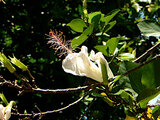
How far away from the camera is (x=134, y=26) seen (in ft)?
6.13

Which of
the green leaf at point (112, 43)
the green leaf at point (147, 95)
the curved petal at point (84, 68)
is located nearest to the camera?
the green leaf at point (147, 95)

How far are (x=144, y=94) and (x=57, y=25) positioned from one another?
1.37m

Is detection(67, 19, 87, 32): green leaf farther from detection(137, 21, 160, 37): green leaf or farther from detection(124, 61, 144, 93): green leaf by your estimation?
detection(124, 61, 144, 93): green leaf

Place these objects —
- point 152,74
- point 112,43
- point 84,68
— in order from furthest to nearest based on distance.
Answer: point 112,43, point 84,68, point 152,74

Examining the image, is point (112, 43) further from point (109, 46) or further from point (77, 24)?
point (77, 24)

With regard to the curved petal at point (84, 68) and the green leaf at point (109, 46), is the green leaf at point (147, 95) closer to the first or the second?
the curved petal at point (84, 68)

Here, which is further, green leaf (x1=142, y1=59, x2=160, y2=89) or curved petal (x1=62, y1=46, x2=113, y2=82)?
curved petal (x1=62, y1=46, x2=113, y2=82)

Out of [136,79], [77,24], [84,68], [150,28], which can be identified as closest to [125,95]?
[136,79]

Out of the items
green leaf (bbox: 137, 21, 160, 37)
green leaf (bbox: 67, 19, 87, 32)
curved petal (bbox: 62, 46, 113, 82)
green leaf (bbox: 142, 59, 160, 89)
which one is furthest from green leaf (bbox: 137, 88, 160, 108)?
green leaf (bbox: 67, 19, 87, 32)

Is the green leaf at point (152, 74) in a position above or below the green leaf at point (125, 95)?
above

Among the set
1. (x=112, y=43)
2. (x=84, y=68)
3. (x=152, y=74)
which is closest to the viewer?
(x=152, y=74)

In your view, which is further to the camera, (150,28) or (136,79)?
(150,28)

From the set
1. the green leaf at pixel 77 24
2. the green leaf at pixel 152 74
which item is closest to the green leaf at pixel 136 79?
the green leaf at pixel 152 74

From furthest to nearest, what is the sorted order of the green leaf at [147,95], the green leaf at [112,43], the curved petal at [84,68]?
the green leaf at [112,43], the curved petal at [84,68], the green leaf at [147,95]
